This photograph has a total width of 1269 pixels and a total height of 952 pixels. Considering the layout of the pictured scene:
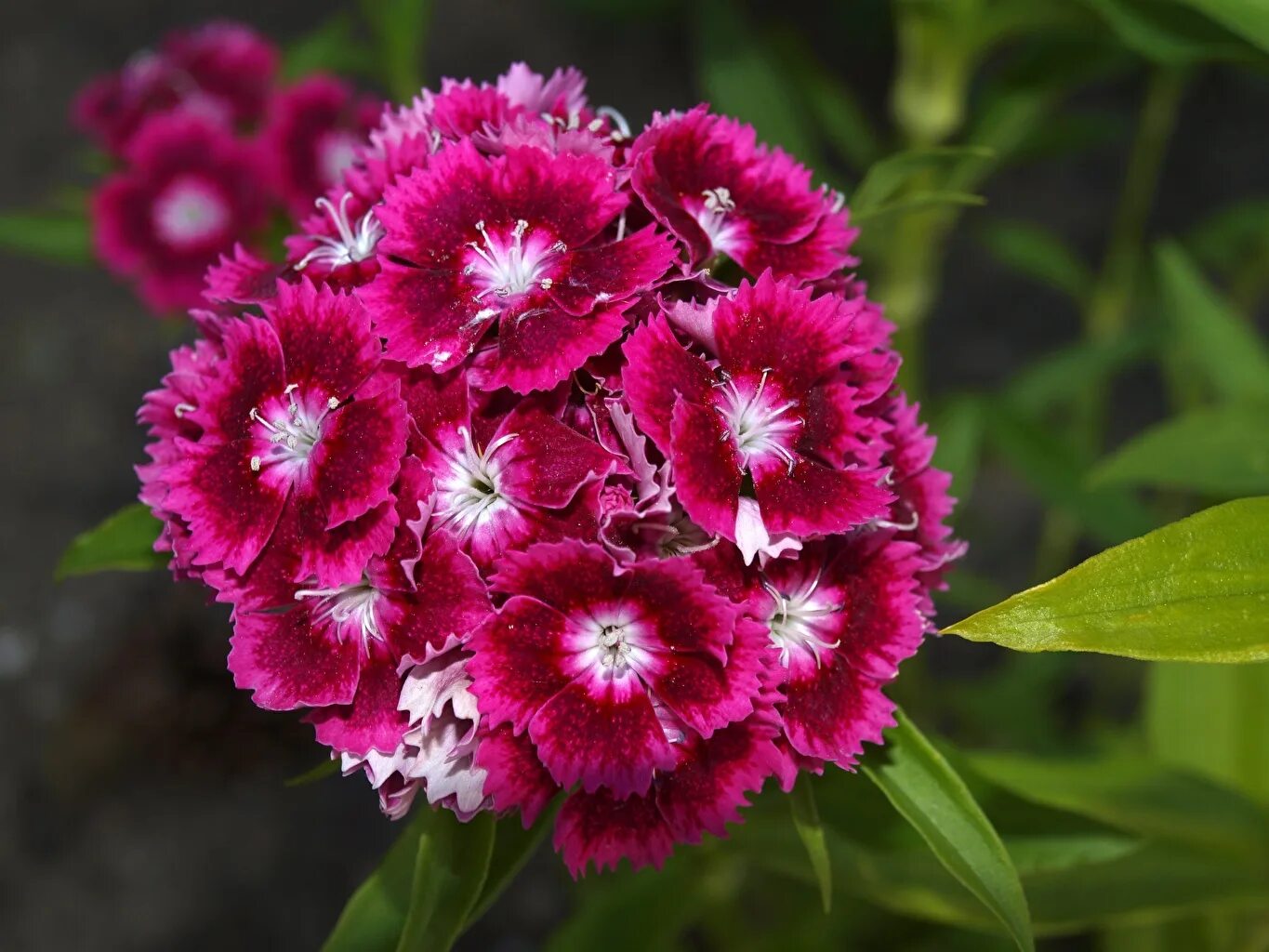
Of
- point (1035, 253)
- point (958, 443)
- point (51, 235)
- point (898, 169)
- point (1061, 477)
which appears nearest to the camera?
point (898, 169)

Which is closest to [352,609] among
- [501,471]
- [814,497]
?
[501,471]

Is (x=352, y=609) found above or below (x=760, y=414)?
below

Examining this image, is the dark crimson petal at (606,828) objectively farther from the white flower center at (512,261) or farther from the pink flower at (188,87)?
the pink flower at (188,87)

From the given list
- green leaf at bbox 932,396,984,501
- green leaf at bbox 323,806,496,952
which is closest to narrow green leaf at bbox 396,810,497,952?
green leaf at bbox 323,806,496,952

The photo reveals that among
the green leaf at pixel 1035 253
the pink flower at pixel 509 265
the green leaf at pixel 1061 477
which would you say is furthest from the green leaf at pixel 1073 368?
the pink flower at pixel 509 265

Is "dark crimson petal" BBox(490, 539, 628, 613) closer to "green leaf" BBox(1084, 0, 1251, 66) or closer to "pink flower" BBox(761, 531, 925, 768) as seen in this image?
"pink flower" BBox(761, 531, 925, 768)

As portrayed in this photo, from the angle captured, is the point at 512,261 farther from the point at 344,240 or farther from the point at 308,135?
the point at 308,135

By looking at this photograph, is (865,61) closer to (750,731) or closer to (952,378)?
(952,378)

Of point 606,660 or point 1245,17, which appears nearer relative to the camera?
point 606,660
